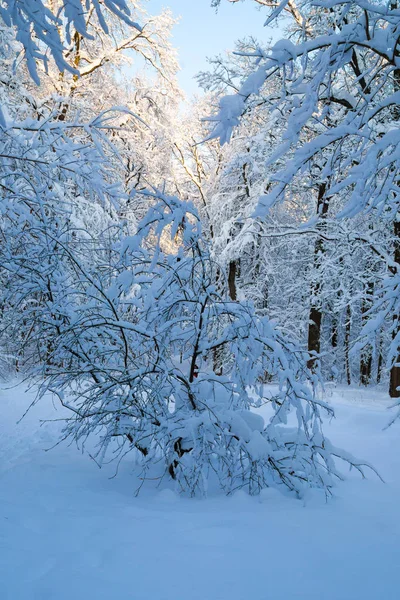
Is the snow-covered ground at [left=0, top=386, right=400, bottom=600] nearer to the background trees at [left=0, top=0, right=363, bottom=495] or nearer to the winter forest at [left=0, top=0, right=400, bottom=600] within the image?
the winter forest at [left=0, top=0, right=400, bottom=600]

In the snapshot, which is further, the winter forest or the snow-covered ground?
the winter forest

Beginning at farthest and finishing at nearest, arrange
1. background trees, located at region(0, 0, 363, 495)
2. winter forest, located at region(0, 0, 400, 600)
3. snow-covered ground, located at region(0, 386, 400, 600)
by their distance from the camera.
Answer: background trees, located at region(0, 0, 363, 495), winter forest, located at region(0, 0, 400, 600), snow-covered ground, located at region(0, 386, 400, 600)

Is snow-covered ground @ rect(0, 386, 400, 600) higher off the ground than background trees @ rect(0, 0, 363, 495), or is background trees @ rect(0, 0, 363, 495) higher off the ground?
background trees @ rect(0, 0, 363, 495)

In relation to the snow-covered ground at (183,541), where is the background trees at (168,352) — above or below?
above

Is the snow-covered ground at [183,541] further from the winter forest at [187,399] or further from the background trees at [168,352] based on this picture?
the background trees at [168,352]

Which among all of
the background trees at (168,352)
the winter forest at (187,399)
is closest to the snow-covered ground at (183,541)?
the winter forest at (187,399)

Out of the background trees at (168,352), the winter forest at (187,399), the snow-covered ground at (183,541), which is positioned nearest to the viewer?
the snow-covered ground at (183,541)

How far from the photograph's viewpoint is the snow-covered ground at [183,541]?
211 cm

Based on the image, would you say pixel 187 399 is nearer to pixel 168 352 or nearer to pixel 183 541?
pixel 168 352

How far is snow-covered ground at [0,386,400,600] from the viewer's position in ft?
6.92

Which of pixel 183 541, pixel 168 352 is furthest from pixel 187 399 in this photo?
pixel 183 541

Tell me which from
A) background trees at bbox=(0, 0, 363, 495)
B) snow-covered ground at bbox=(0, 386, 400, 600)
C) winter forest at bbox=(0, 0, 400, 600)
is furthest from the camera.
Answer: background trees at bbox=(0, 0, 363, 495)

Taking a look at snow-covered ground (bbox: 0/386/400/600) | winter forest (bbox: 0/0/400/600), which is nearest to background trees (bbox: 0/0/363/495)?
winter forest (bbox: 0/0/400/600)

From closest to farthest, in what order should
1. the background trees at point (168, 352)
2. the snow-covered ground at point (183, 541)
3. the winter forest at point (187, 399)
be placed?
the snow-covered ground at point (183, 541) < the winter forest at point (187, 399) < the background trees at point (168, 352)
